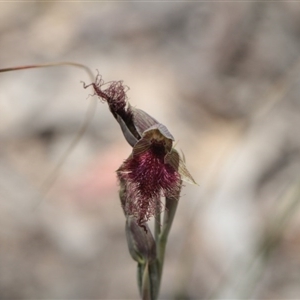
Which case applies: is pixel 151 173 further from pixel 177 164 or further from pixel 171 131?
pixel 171 131

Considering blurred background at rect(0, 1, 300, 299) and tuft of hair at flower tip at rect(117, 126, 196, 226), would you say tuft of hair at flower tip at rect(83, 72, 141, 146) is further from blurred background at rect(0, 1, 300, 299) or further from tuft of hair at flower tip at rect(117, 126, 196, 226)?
blurred background at rect(0, 1, 300, 299)

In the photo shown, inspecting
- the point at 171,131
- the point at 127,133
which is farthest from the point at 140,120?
the point at 171,131

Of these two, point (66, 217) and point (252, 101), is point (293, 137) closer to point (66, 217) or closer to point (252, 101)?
point (252, 101)

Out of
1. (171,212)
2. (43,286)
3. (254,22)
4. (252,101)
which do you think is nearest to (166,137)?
(171,212)

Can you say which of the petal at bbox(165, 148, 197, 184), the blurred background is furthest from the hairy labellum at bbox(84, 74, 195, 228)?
the blurred background

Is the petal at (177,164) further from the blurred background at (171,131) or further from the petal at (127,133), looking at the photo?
the blurred background at (171,131)

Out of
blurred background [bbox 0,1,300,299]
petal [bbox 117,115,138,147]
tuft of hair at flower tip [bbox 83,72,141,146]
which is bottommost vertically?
petal [bbox 117,115,138,147]

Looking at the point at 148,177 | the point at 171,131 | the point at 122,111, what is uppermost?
the point at 171,131

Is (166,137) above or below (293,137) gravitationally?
below
